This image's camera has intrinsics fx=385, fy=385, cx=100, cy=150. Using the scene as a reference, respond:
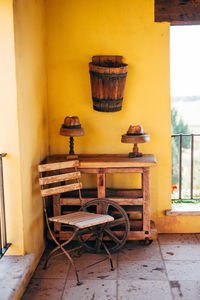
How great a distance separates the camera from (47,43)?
4.48 m

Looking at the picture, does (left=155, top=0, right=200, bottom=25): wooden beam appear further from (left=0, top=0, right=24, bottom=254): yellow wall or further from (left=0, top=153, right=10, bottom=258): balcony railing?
(left=0, top=153, right=10, bottom=258): balcony railing

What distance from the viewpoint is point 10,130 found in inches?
132

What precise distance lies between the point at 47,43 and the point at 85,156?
54.6 inches

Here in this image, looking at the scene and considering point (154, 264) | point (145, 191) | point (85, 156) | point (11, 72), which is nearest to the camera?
point (11, 72)

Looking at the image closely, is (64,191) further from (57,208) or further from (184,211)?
(184,211)

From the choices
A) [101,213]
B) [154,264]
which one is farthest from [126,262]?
[101,213]

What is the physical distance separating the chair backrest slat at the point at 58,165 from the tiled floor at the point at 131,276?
A: 3.10ft

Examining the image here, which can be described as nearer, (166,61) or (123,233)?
(123,233)

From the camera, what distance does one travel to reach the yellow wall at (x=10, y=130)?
10.5ft

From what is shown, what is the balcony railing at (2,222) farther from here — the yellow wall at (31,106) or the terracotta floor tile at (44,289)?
the terracotta floor tile at (44,289)

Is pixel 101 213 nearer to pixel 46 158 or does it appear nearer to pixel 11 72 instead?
pixel 46 158

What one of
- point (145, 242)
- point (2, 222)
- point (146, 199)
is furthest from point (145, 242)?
point (2, 222)

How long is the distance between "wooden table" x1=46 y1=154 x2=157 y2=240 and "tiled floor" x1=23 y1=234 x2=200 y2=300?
0.76 ft

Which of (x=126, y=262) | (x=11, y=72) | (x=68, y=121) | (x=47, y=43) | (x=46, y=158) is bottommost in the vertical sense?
(x=126, y=262)
